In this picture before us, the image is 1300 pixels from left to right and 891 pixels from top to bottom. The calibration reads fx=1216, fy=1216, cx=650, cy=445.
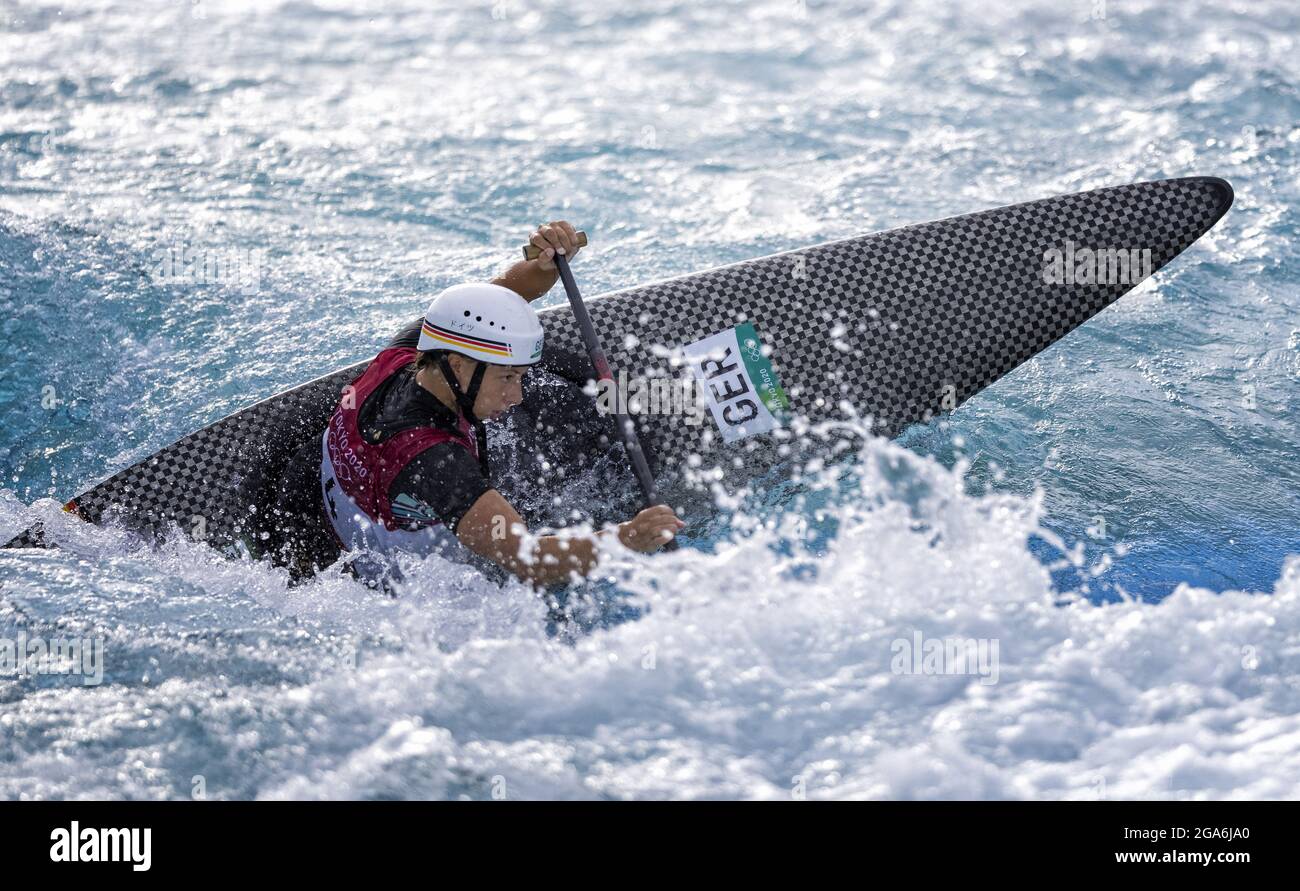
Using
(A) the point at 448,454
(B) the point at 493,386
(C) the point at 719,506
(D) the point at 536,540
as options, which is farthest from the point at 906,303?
(A) the point at 448,454

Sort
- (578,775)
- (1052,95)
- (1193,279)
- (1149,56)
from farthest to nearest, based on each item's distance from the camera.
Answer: (1149,56) → (1052,95) → (1193,279) → (578,775)

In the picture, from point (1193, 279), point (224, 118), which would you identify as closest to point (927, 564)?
point (1193, 279)

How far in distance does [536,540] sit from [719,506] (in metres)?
1.36

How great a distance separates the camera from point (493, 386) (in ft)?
13.3

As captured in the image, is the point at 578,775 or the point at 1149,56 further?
the point at 1149,56

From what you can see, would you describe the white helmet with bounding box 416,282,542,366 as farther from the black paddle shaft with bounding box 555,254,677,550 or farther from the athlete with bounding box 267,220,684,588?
the black paddle shaft with bounding box 555,254,677,550

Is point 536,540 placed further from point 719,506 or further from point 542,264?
point 542,264

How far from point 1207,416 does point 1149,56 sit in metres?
7.65

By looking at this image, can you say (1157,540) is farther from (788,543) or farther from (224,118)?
(224,118)

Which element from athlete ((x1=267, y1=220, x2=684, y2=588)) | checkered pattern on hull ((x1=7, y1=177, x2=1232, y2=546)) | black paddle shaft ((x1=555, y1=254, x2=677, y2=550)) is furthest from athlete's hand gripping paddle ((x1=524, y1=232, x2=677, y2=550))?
athlete ((x1=267, y1=220, x2=684, y2=588))
